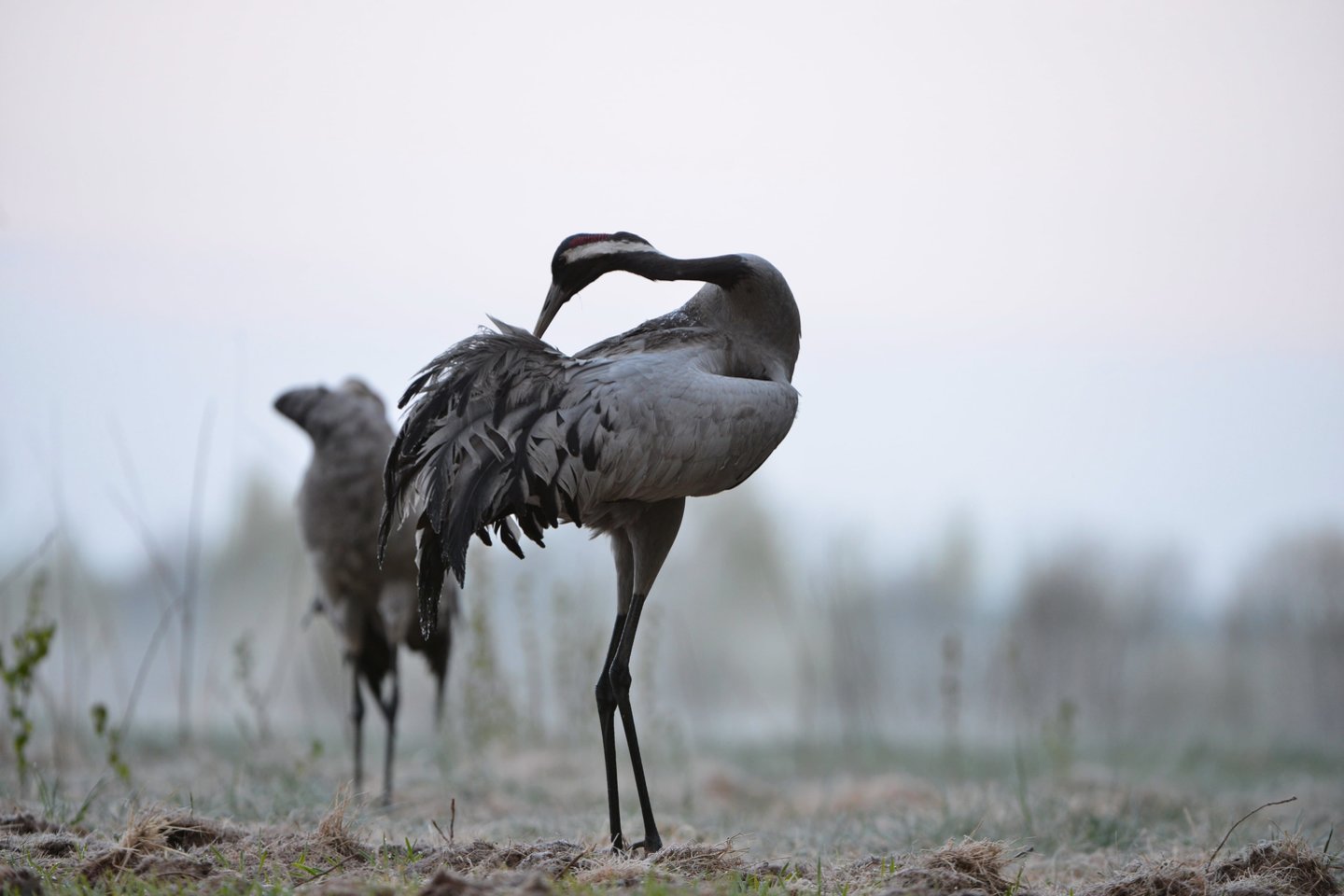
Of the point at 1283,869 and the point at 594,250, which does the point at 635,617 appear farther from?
the point at 1283,869

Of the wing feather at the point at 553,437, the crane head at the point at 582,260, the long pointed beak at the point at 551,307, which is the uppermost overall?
the crane head at the point at 582,260

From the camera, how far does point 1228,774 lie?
7855mm

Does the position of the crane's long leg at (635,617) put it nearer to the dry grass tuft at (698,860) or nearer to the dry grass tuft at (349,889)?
the dry grass tuft at (698,860)

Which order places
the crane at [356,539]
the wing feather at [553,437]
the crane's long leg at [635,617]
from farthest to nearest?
1. the crane at [356,539]
2. the crane's long leg at [635,617]
3. the wing feather at [553,437]

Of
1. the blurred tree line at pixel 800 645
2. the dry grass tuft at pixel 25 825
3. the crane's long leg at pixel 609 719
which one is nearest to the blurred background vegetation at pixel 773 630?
the blurred tree line at pixel 800 645

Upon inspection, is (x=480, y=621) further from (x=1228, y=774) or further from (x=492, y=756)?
(x=1228, y=774)

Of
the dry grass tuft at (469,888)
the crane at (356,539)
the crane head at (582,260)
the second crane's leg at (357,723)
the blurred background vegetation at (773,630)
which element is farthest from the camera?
the blurred background vegetation at (773,630)

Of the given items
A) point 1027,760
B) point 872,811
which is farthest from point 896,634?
point 872,811

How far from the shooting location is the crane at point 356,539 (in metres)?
5.86

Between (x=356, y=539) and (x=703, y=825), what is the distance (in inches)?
84.6

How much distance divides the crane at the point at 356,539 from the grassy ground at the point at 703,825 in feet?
2.38

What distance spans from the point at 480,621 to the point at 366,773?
3.75ft

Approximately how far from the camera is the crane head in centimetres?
389

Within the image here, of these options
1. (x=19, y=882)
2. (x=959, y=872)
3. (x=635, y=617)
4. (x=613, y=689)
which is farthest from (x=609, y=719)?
(x=19, y=882)
